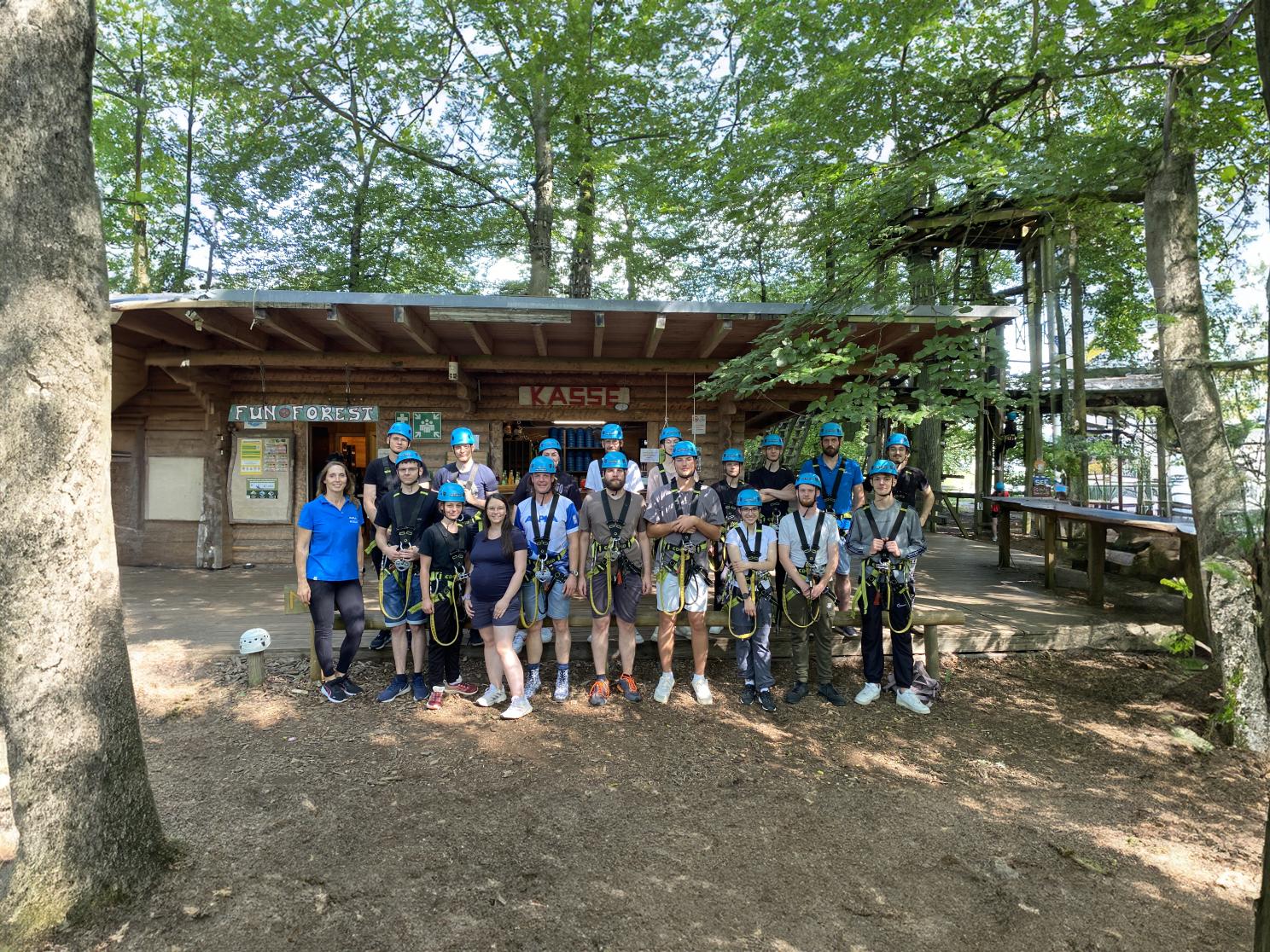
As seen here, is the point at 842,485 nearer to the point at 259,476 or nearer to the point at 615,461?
the point at 615,461

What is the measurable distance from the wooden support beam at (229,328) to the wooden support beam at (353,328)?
3.74ft

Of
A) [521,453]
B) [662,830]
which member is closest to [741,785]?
[662,830]

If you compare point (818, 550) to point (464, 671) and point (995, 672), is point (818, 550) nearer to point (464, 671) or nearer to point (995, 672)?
point (995, 672)

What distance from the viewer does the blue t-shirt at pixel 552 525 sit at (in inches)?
193

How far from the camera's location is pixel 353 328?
7.61 meters

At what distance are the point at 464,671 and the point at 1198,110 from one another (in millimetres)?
7094

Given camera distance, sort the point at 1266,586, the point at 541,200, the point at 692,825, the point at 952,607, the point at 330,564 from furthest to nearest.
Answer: the point at 541,200, the point at 952,607, the point at 330,564, the point at 692,825, the point at 1266,586

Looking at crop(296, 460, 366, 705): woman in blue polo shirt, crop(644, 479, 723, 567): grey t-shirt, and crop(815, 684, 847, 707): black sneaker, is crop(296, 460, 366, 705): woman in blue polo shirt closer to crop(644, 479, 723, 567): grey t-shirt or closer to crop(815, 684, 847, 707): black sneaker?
crop(644, 479, 723, 567): grey t-shirt

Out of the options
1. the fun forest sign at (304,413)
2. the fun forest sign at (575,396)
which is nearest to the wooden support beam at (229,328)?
the fun forest sign at (304,413)

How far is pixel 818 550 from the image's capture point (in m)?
5.05

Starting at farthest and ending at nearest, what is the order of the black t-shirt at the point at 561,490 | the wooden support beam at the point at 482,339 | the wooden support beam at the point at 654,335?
the wooden support beam at the point at 482,339 → the wooden support beam at the point at 654,335 → the black t-shirt at the point at 561,490

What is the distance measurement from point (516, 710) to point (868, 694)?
2.81m

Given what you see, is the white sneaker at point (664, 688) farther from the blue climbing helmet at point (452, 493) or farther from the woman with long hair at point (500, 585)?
the blue climbing helmet at point (452, 493)

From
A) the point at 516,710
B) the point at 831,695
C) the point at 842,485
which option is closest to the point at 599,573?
the point at 516,710
